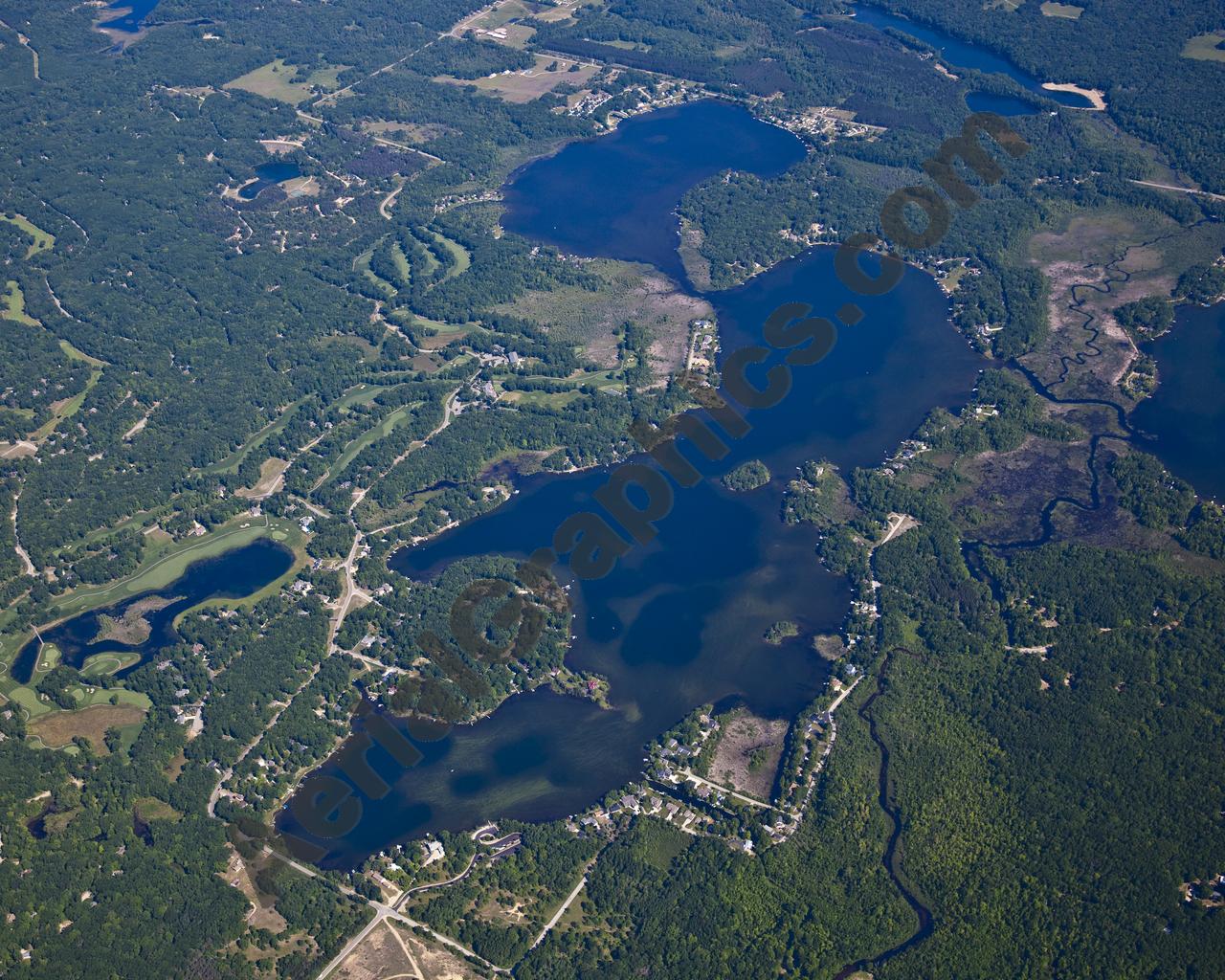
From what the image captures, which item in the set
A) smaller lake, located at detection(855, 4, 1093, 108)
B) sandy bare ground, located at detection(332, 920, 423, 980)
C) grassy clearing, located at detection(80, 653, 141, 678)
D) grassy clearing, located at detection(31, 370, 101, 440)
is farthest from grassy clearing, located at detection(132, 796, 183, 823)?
smaller lake, located at detection(855, 4, 1093, 108)

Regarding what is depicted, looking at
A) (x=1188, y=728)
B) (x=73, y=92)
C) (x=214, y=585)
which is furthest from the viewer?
(x=73, y=92)

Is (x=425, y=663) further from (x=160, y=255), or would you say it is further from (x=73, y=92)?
(x=73, y=92)

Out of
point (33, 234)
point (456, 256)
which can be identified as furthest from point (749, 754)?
point (33, 234)

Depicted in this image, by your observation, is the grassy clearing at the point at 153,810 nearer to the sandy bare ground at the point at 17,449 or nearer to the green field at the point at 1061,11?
the sandy bare ground at the point at 17,449

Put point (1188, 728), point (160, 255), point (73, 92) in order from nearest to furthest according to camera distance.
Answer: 1. point (1188, 728)
2. point (160, 255)
3. point (73, 92)

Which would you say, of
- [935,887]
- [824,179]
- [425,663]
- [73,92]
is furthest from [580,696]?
[73,92]

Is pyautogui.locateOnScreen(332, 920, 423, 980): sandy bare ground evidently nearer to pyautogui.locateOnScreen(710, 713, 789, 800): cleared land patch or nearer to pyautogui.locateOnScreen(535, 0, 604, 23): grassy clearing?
pyautogui.locateOnScreen(710, 713, 789, 800): cleared land patch
